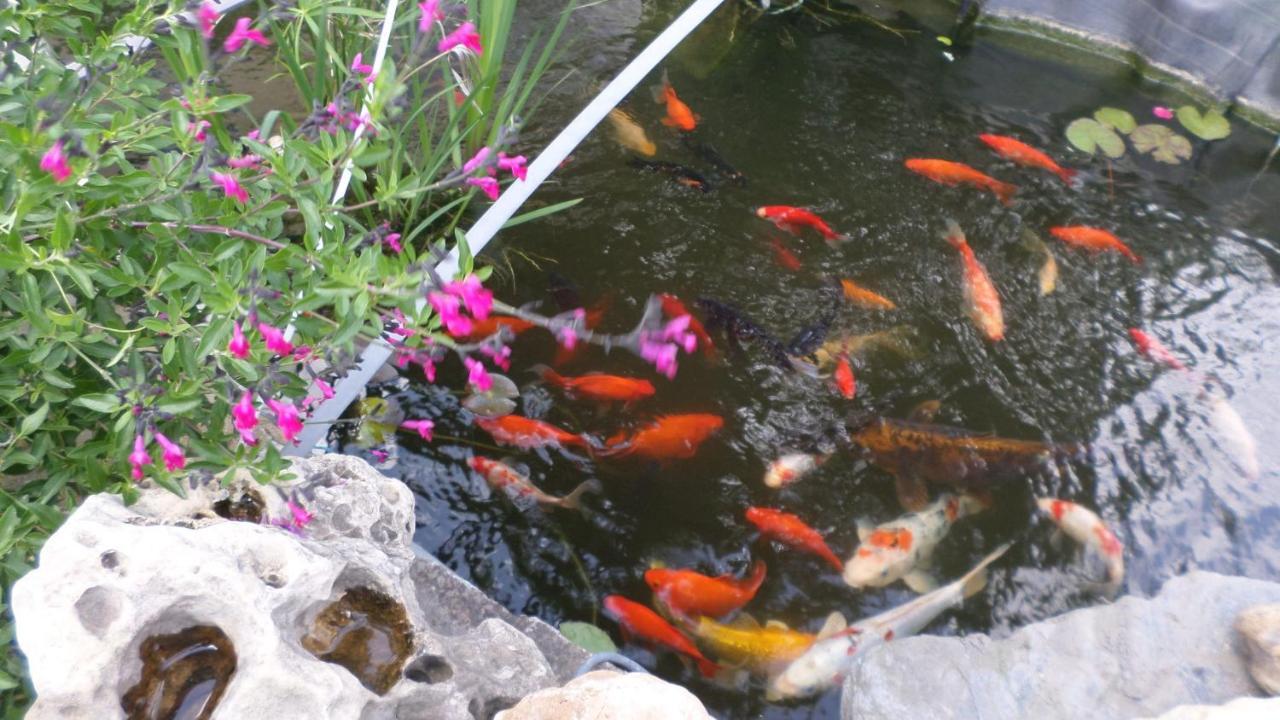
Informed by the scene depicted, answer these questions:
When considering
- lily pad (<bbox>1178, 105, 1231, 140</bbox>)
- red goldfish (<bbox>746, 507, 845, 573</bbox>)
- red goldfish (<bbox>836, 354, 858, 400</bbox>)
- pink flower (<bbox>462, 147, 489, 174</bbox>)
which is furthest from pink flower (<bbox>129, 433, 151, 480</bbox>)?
lily pad (<bbox>1178, 105, 1231, 140</bbox>)

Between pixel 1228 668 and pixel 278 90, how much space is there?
436 centimetres

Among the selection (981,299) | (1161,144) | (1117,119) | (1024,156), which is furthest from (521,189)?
(1161,144)

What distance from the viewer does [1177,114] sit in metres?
5.82

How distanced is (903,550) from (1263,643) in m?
1.05

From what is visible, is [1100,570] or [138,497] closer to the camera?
[138,497]

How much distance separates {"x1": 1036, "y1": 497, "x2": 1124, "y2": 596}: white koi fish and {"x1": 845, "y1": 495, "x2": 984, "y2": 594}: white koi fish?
326 millimetres

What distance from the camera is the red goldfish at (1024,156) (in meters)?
5.04

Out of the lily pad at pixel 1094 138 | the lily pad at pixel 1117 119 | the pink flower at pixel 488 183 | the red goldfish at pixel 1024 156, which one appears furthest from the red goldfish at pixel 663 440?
the lily pad at pixel 1117 119

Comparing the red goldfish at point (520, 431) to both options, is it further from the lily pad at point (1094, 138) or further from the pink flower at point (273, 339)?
the lily pad at point (1094, 138)

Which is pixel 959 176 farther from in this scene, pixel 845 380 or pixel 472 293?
pixel 472 293

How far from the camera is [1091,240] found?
454cm

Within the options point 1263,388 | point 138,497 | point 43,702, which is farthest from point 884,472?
point 43,702

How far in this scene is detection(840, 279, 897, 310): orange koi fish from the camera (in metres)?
4.10

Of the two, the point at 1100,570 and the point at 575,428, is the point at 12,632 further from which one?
the point at 1100,570
